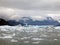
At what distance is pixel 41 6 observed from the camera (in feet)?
16.4

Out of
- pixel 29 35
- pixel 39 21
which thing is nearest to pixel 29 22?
pixel 39 21

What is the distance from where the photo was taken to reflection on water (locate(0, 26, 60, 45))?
4984 mm

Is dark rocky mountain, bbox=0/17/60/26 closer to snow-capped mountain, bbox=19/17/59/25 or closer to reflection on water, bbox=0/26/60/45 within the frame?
snow-capped mountain, bbox=19/17/59/25

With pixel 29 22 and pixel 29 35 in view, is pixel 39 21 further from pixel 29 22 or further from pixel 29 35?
pixel 29 35

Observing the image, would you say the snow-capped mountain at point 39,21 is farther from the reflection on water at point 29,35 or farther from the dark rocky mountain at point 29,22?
the reflection on water at point 29,35

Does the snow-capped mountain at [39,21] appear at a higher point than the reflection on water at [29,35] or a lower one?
higher

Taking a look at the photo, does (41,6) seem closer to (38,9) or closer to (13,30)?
(38,9)

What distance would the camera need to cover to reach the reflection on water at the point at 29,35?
4984 mm

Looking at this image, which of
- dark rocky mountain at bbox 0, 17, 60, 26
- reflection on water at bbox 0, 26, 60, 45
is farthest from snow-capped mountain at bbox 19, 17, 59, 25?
reflection on water at bbox 0, 26, 60, 45

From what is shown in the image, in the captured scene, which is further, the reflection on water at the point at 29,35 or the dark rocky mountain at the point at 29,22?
the reflection on water at the point at 29,35

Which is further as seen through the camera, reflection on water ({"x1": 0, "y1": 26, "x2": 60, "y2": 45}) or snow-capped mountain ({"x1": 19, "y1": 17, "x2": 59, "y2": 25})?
reflection on water ({"x1": 0, "y1": 26, "x2": 60, "y2": 45})

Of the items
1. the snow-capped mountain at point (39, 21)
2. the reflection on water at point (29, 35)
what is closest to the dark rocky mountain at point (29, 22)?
the snow-capped mountain at point (39, 21)

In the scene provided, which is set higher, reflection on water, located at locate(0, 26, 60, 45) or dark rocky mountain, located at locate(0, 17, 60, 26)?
dark rocky mountain, located at locate(0, 17, 60, 26)

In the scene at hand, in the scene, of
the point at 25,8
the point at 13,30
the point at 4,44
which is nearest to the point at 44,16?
the point at 25,8
